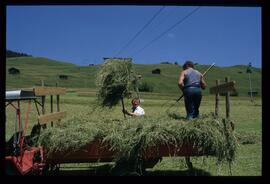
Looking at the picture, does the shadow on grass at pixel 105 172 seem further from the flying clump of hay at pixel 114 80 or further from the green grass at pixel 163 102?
the flying clump of hay at pixel 114 80

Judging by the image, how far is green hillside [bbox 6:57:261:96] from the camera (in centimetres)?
5969

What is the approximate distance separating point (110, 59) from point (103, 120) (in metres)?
1.62

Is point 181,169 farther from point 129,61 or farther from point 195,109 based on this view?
point 129,61

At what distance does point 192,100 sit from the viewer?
9.87 meters

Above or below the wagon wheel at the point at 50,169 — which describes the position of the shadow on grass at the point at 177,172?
below

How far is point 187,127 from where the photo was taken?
8.41m

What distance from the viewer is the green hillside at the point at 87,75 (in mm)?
59688

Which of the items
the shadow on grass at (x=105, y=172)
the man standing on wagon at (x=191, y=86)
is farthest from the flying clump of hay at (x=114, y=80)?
the shadow on grass at (x=105, y=172)

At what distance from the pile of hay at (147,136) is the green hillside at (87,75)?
144ft

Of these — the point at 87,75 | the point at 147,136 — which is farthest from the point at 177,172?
the point at 87,75

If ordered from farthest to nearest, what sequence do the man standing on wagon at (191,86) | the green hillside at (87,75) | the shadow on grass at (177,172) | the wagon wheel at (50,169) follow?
the green hillside at (87,75) → the man standing on wagon at (191,86) → the shadow on grass at (177,172) → the wagon wheel at (50,169)

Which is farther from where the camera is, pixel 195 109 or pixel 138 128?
pixel 195 109

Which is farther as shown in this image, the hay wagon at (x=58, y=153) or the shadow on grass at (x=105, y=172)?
the shadow on grass at (x=105, y=172)
